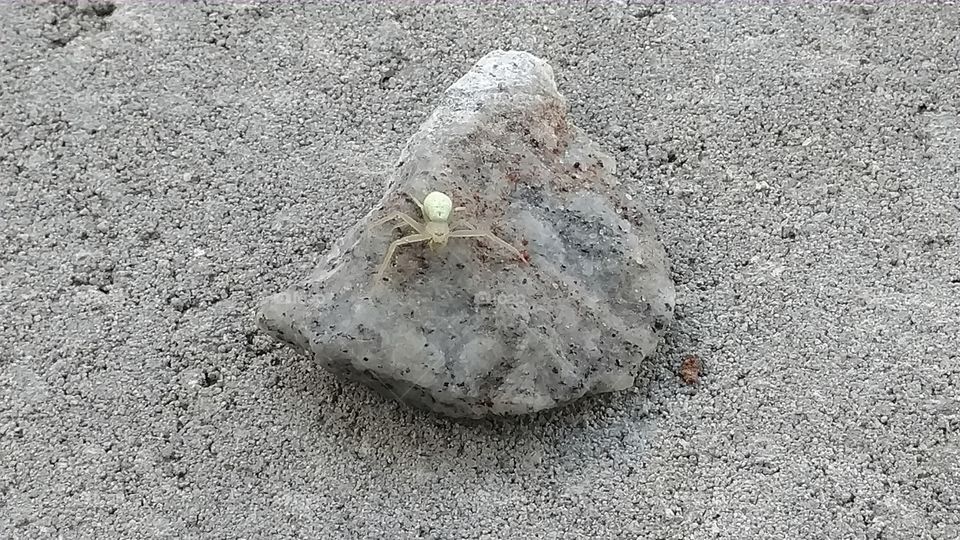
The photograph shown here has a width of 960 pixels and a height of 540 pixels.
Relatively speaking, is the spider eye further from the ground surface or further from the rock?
the ground surface

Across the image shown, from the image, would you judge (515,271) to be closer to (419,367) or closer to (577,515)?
(419,367)

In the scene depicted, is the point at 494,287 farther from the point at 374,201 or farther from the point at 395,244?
the point at 374,201

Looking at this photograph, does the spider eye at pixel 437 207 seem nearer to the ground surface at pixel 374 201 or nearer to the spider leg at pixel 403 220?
the spider leg at pixel 403 220

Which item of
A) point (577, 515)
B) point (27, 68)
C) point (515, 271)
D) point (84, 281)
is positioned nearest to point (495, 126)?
point (515, 271)

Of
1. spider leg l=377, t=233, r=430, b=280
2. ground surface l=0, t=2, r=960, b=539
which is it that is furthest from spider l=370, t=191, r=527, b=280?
ground surface l=0, t=2, r=960, b=539

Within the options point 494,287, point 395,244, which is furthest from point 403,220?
point 494,287

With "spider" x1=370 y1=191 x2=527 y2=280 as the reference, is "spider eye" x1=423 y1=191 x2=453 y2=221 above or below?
above

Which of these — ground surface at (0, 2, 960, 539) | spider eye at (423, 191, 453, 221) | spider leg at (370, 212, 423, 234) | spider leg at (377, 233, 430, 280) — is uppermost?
spider eye at (423, 191, 453, 221)

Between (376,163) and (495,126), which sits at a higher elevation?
(495,126)
